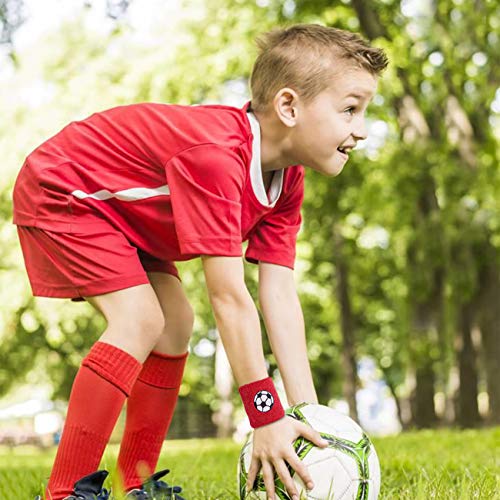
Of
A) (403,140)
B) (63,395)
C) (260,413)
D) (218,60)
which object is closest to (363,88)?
(260,413)

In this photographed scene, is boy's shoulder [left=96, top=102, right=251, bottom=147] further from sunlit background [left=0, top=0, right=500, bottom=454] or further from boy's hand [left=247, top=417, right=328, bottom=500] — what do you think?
sunlit background [left=0, top=0, right=500, bottom=454]

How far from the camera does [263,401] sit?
2.74m

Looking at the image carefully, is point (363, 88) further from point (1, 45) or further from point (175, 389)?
point (1, 45)

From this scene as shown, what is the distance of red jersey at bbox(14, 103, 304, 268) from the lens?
9.40 feet

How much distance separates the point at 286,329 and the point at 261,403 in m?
0.70

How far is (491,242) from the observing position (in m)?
12.1

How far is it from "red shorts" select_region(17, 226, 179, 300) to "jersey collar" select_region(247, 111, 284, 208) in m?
0.48

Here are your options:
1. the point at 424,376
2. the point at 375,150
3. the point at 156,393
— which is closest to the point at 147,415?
the point at 156,393

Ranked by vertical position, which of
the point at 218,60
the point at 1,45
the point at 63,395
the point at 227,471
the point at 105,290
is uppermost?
the point at 218,60

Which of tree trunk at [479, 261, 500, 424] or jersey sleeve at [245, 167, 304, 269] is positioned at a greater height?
jersey sleeve at [245, 167, 304, 269]

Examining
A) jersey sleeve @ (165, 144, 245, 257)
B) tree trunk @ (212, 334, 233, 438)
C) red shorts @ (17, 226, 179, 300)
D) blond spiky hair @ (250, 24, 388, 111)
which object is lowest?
tree trunk @ (212, 334, 233, 438)

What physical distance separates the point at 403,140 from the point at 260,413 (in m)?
10.5

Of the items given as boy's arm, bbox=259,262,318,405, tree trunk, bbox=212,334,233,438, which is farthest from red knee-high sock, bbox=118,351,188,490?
tree trunk, bbox=212,334,233,438

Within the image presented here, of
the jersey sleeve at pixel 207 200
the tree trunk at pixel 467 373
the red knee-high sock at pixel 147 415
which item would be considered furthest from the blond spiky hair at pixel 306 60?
the tree trunk at pixel 467 373
